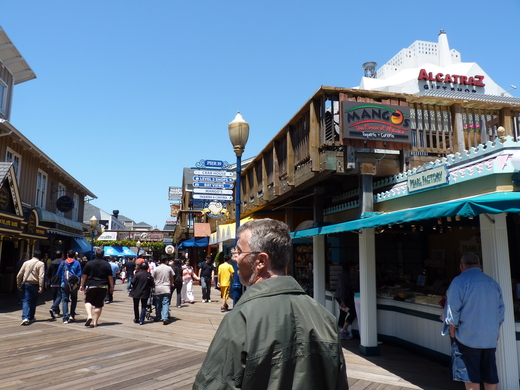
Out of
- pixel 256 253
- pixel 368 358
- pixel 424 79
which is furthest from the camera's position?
pixel 424 79

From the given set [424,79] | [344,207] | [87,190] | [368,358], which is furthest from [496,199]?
[424,79]

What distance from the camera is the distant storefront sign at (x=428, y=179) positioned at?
6191mm

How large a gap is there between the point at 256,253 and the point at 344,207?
7584 millimetres

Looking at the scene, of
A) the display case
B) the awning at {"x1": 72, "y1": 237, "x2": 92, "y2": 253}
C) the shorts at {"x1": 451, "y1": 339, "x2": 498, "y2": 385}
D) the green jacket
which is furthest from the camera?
the awning at {"x1": 72, "y1": 237, "x2": 92, "y2": 253}

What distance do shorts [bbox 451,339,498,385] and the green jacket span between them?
10.8 feet

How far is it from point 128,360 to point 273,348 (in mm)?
5990

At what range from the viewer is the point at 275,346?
5.28ft

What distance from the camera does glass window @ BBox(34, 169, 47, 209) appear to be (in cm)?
2001

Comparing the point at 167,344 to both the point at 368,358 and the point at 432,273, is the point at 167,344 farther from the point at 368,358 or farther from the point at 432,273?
the point at 432,273

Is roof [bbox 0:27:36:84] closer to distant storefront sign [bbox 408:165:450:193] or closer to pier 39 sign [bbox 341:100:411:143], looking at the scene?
pier 39 sign [bbox 341:100:411:143]

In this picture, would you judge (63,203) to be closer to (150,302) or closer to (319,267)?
(150,302)

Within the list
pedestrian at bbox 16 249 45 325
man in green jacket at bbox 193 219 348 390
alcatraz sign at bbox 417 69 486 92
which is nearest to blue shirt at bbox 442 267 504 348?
man in green jacket at bbox 193 219 348 390

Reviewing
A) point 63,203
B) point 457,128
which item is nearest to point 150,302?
point 457,128

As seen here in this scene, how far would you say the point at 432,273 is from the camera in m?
10.9
